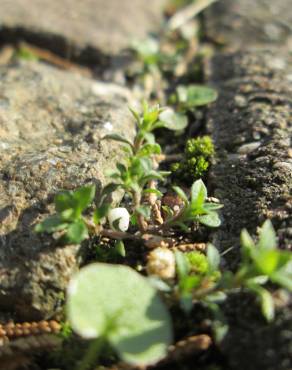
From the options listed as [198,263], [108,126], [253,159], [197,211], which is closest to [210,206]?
[197,211]

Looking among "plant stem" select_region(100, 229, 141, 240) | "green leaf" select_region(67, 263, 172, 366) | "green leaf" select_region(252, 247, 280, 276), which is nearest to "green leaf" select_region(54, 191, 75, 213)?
"plant stem" select_region(100, 229, 141, 240)

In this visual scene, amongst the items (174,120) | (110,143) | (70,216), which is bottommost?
(70,216)

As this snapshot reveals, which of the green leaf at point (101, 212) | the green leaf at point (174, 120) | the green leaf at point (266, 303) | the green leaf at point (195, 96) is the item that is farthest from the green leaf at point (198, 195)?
the green leaf at point (195, 96)

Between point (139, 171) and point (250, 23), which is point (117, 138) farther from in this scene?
point (250, 23)

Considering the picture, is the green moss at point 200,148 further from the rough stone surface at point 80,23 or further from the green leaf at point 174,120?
the rough stone surface at point 80,23

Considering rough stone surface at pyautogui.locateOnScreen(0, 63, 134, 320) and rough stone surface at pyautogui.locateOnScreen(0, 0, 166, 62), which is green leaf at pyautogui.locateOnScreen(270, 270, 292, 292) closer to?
rough stone surface at pyautogui.locateOnScreen(0, 63, 134, 320)

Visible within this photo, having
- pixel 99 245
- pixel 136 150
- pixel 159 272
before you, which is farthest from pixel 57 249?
pixel 136 150

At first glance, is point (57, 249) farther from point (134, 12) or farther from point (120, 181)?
point (134, 12)
